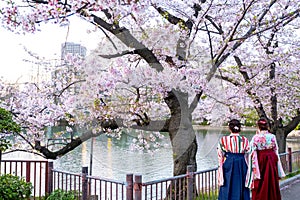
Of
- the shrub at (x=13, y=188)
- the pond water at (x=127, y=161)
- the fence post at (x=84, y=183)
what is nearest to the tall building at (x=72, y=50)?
the fence post at (x=84, y=183)

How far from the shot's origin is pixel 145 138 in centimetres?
935

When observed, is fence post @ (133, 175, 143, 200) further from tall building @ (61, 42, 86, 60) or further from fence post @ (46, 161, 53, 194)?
tall building @ (61, 42, 86, 60)

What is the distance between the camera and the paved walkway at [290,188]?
6.61m

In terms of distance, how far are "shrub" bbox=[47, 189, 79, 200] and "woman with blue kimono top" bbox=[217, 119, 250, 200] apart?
240 cm

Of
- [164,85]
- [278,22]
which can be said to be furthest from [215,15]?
[164,85]

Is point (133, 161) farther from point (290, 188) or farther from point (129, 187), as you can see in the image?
point (129, 187)

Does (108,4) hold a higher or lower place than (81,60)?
higher

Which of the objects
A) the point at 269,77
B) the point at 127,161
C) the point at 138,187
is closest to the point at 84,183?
the point at 138,187

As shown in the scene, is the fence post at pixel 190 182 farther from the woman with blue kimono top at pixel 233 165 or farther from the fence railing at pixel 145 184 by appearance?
the woman with blue kimono top at pixel 233 165

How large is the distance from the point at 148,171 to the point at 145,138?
19.2ft

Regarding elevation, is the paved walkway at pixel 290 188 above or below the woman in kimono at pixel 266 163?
below

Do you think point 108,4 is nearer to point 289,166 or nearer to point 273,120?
point 289,166

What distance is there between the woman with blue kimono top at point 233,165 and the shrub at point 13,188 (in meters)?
2.87

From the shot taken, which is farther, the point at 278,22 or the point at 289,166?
the point at 289,166
